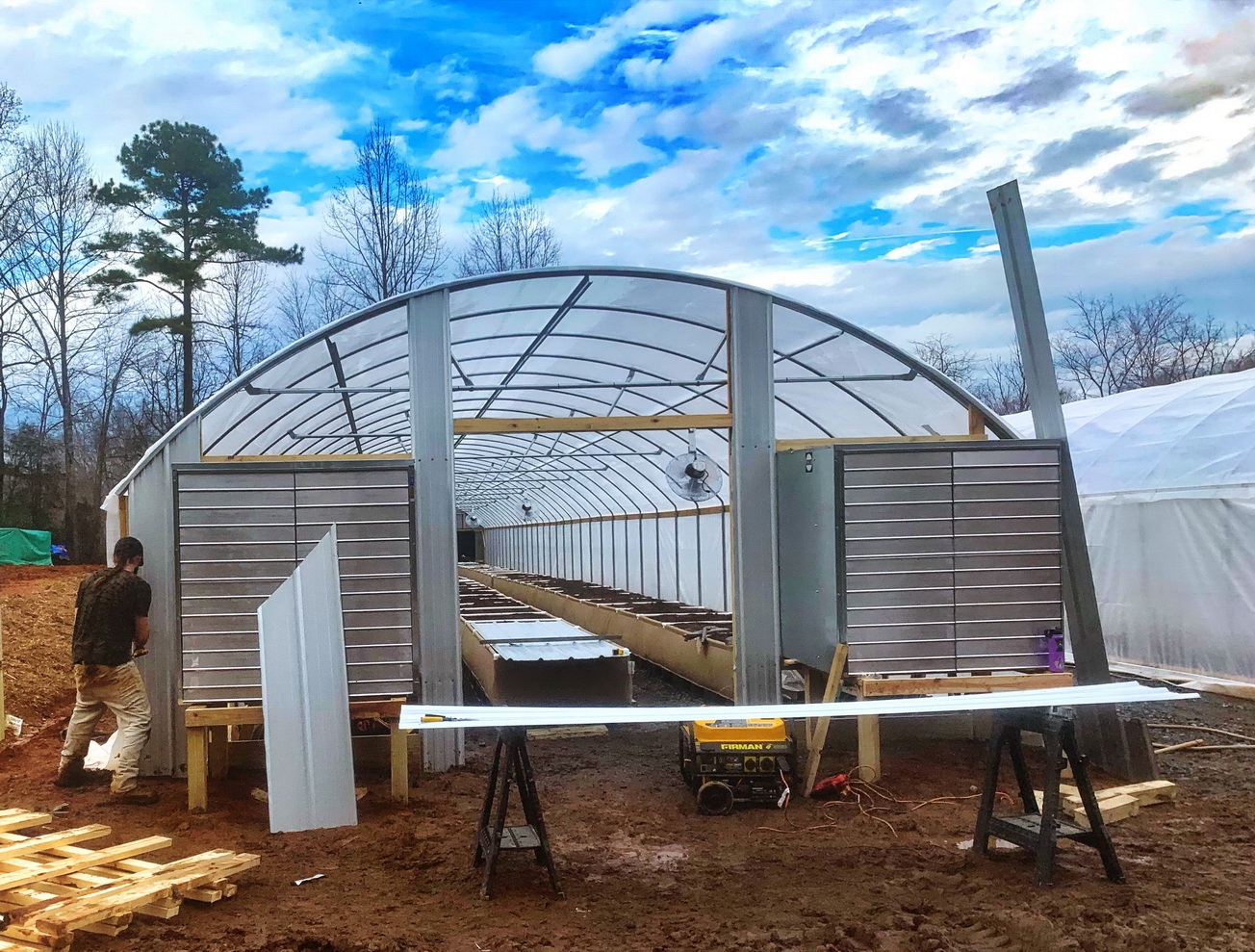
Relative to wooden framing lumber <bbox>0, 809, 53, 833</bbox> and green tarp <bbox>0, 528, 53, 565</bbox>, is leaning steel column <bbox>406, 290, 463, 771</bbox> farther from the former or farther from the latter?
green tarp <bbox>0, 528, 53, 565</bbox>

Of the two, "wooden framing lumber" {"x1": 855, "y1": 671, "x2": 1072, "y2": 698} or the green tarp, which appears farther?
the green tarp

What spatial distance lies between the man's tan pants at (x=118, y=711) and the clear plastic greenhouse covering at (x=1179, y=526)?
12.2 metres

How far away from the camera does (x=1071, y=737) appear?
558 centimetres

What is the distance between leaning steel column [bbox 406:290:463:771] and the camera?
8.24m

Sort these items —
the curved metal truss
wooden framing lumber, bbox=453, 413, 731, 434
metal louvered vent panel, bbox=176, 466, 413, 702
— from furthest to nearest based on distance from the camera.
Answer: the curved metal truss
wooden framing lumber, bbox=453, 413, 731, 434
metal louvered vent panel, bbox=176, 466, 413, 702

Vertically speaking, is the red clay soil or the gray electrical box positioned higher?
the gray electrical box

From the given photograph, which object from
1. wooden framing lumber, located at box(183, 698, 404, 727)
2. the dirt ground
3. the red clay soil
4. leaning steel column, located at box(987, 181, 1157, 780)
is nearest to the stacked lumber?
the dirt ground

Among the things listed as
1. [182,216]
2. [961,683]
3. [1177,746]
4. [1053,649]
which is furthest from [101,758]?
[182,216]

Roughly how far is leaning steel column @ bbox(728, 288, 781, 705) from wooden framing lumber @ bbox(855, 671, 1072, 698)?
3.91 feet

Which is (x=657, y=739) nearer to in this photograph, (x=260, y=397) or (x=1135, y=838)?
(x=1135, y=838)

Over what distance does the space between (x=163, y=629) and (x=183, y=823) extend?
1.95 metres

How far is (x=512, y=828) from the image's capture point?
19.3 ft

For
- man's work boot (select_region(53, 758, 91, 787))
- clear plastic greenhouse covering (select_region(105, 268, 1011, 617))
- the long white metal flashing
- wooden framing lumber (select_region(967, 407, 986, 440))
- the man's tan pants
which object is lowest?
man's work boot (select_region(53, 758, 91, 787))

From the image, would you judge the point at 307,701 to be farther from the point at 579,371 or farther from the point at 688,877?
the point at 579,371
